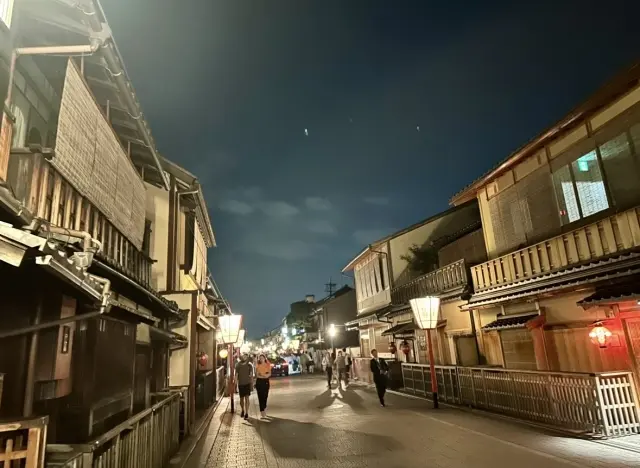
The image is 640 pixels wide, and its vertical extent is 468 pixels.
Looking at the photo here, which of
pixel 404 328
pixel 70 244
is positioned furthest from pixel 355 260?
pixel 70 244

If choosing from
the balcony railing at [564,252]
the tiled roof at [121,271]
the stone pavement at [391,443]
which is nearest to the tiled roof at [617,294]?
the balcony railing at [564,252]

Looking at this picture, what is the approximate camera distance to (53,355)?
5.37m

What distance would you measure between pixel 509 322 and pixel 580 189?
15.9ft

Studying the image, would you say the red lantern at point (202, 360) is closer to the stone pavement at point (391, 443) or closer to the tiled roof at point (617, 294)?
the stone pavement at point (391, 443)

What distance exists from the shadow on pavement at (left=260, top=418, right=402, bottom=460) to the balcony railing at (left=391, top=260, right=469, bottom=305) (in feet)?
28.0

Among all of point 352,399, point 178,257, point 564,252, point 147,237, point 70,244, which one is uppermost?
point 147,237

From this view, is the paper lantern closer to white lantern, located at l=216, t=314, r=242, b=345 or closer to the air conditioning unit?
white lantern, located at l=216, t=314, r=242, b=345

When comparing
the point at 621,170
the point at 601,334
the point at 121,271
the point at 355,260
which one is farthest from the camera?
the point at 355,260

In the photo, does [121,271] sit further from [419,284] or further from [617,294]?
[419,284]

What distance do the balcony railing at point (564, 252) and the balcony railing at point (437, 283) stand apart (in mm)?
1128

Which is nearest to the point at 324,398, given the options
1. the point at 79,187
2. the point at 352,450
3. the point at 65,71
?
the point at 352,450

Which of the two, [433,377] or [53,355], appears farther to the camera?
[433,377]

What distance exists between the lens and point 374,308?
2902 centimetres

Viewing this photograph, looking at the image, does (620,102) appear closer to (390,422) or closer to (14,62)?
(390,422)
